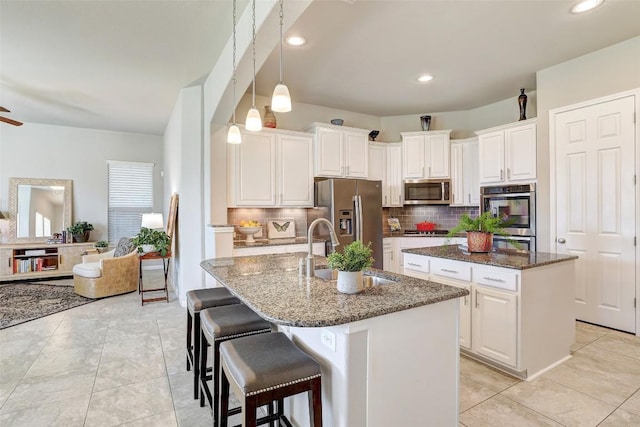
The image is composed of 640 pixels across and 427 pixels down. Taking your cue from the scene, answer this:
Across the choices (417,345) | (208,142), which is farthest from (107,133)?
(417,345)

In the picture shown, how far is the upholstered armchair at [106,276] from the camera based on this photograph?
4.77 m

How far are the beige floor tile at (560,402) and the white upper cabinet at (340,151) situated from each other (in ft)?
10.7

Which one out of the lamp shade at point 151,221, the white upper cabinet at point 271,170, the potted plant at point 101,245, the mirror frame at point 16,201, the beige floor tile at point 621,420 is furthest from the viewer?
the potted plant at point 101,245

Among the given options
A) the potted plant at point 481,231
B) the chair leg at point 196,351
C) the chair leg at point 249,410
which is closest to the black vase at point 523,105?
the potted plant at point 481,231

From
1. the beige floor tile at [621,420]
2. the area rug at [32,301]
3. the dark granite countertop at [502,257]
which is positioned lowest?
the beige floor tile at [621,420]

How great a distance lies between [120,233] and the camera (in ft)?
22.3

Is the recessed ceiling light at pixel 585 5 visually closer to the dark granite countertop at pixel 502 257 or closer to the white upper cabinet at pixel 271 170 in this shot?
the dark granite countertop at pixel 502 257

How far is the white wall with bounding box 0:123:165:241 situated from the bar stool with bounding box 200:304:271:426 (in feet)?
19.1

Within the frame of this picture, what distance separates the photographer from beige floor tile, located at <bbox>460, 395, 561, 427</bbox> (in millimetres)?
1927

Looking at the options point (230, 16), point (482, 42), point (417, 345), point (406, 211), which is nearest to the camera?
point (417, 345)

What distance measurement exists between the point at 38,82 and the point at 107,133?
2.64 metres

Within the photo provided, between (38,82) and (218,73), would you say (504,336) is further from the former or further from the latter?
(38,82)

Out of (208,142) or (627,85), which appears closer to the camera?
(627,85)

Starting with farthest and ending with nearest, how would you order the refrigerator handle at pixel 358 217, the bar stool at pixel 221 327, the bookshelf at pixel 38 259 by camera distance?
the bookshelf at pixel 38 259 < the refrigerator handle at pixel 358 217 < the bar stool at pixel 221 327
